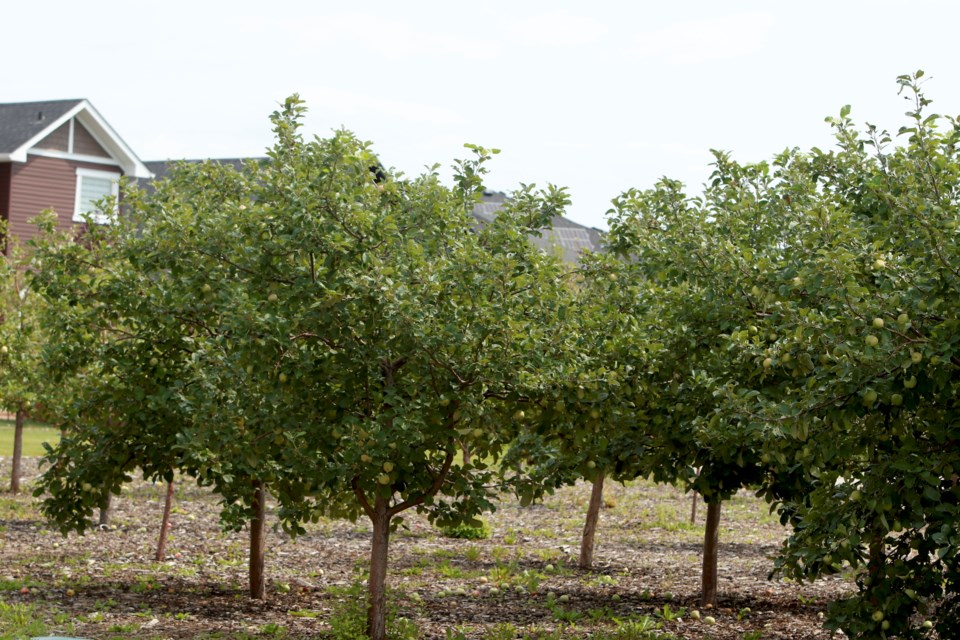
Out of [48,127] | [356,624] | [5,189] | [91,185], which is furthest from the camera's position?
[91,185]

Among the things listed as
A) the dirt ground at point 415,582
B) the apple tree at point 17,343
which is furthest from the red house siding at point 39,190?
the dirt ground at point 415,582

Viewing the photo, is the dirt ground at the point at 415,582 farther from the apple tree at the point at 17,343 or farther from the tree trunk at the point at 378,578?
the apple tree at the point at 17,343

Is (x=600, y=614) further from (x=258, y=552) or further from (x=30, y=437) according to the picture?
(x=30, y=437)

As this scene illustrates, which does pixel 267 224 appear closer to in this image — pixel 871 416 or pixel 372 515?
pixel 372 515

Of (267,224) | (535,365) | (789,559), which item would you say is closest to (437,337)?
(535,365)

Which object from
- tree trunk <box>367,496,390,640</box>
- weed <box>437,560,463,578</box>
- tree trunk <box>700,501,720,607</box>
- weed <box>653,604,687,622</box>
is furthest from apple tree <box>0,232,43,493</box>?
tree trunk <box>700,501,720,607</box>

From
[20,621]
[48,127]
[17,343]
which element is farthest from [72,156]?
[20,621]

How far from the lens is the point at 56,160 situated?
28484mm

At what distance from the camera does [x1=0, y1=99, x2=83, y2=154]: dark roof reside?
27.8 meters

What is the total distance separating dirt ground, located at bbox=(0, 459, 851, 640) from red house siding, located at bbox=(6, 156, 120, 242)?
14144 millimetres

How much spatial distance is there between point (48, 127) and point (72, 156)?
3.53 feet

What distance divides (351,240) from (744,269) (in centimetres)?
229

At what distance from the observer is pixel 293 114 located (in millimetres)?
7230

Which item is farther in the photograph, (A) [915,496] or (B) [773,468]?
(B) [773,468]
